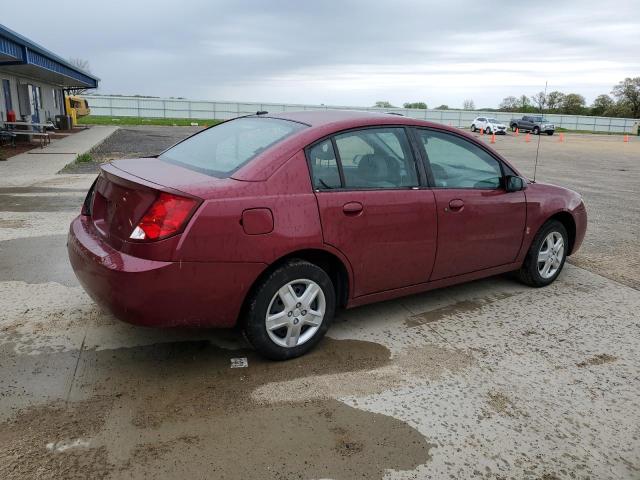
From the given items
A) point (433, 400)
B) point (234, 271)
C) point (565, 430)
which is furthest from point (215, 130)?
point (565, 430)

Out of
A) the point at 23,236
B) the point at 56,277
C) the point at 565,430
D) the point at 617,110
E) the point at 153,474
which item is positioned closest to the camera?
the point at 153,474

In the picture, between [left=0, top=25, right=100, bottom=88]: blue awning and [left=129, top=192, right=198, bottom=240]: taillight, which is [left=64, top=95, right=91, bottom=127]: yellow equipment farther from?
[left=129, top=192, right=198, bottom=240]: taillight

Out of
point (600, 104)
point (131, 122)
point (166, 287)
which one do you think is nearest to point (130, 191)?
point (166, 287)

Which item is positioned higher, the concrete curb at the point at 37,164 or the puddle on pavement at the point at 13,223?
the concrete curb at the point at 37,164

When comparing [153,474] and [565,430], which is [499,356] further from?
[153,474]

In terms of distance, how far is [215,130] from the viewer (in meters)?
4.23

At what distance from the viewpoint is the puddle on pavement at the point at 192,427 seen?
2.43 meters

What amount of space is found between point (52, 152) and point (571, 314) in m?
17.1

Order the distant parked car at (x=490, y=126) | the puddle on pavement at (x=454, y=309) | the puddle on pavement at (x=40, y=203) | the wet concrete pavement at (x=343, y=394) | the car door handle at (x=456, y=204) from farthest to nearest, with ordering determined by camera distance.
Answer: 1. the distant parked car at (x=490, y=126)
2. the puddle on pavement at (x=40, y=203)
3. the puddle on pavement at (x=454, y=309)
4. the car door handle at (x=456, y=204)
5. the wet concrete pavement at (x=343, y=394)

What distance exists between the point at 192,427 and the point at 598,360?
269 cm

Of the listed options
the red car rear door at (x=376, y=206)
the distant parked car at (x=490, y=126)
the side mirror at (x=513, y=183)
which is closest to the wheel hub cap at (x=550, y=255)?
the side mirror at (x=513, y=183)

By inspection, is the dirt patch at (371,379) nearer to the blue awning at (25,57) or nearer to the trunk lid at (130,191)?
the trunk lid at (130,191)

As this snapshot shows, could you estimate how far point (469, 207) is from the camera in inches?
162

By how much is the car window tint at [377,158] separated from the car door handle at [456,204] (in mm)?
348
